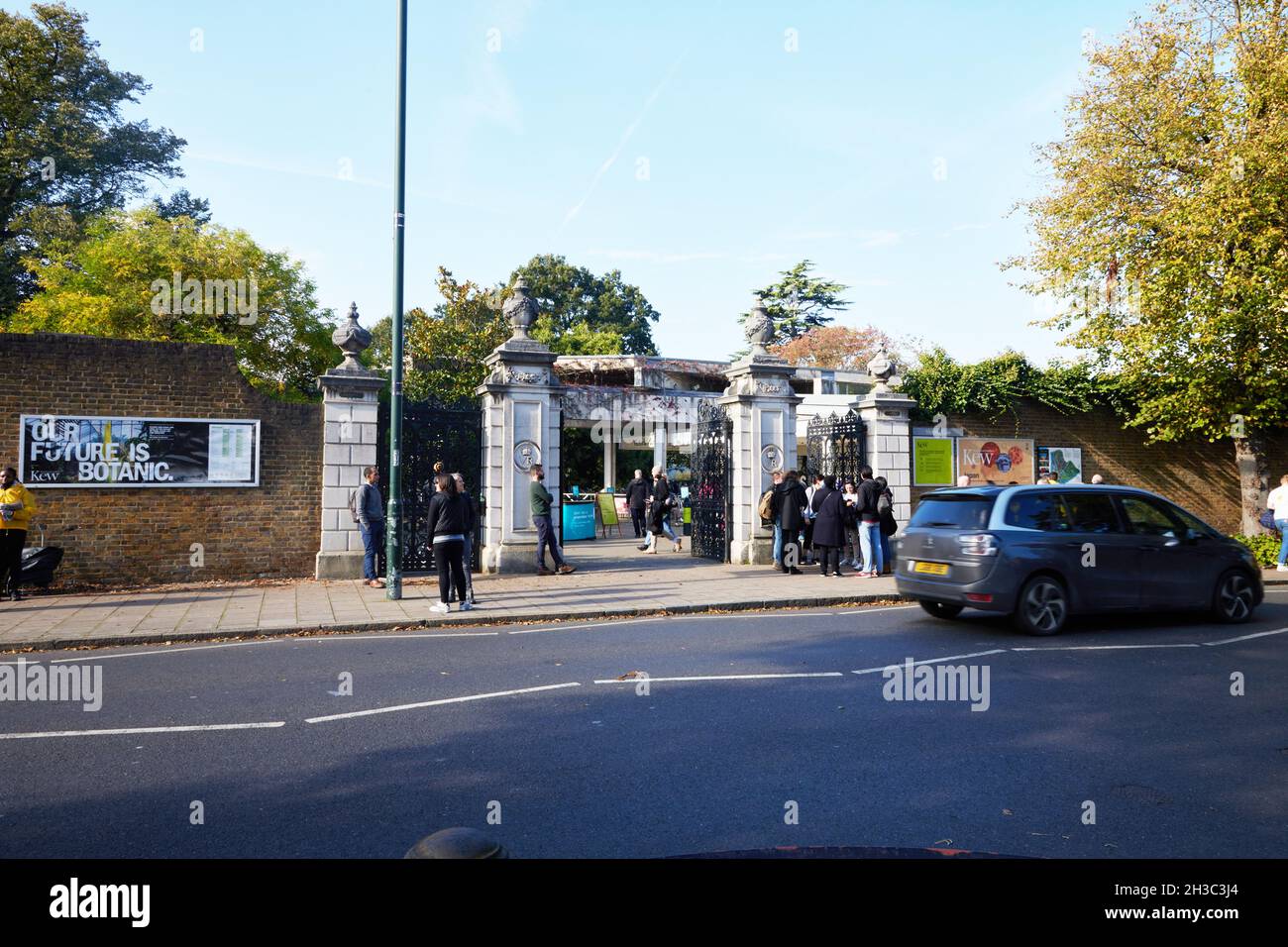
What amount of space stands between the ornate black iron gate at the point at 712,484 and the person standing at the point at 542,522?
362 cm

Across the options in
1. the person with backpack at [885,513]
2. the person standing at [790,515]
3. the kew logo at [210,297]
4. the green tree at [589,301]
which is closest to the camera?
the person with backpack at [885,513]

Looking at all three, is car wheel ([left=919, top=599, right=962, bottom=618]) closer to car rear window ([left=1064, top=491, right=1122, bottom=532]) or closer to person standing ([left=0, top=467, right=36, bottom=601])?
car rear window ([left=1064, top=491, right=1122, bottom=532])

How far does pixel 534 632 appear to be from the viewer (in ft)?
30.6

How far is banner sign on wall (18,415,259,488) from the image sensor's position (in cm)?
1242

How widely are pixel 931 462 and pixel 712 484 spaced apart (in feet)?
16.1

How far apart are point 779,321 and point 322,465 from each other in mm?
43012

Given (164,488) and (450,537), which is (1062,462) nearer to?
(450,537)

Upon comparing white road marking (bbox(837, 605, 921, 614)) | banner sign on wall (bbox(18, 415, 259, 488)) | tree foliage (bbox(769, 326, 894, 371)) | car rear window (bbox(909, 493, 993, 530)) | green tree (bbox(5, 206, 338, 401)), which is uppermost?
tree foliage (bbox(769, 326, 894, 371))

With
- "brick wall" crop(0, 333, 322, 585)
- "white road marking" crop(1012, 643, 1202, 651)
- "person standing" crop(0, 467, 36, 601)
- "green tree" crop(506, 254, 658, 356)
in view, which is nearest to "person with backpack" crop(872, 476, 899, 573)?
"white road marking" crop(1012, 643, 1202, 651)

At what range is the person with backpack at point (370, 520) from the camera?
13.0 meters

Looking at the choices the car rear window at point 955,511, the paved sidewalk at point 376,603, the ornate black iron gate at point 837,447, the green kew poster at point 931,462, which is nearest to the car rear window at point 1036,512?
the car rear window at point 955,511

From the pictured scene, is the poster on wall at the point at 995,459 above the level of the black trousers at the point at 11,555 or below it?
above

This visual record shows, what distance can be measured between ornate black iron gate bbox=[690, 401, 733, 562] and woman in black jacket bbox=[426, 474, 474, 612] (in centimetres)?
713

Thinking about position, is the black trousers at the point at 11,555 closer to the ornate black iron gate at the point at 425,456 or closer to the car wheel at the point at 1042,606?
the ornate black iron gate at the point at 425,456
